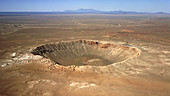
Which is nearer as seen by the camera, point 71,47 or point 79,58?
point 79,58

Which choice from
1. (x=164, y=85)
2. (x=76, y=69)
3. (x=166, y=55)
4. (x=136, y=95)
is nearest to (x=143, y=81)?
(x=164, y=85)

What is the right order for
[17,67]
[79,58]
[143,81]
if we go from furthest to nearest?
[79,58] < [17,67] < [143,81]

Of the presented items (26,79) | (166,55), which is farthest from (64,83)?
(166,55)

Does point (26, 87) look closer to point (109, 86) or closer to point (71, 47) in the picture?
point (109, 86)

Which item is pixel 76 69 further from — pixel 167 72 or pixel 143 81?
pixel 167 72

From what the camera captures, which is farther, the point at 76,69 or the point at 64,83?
the point at 76,69

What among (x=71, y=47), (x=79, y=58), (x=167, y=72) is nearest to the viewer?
(x=167, y=72)
